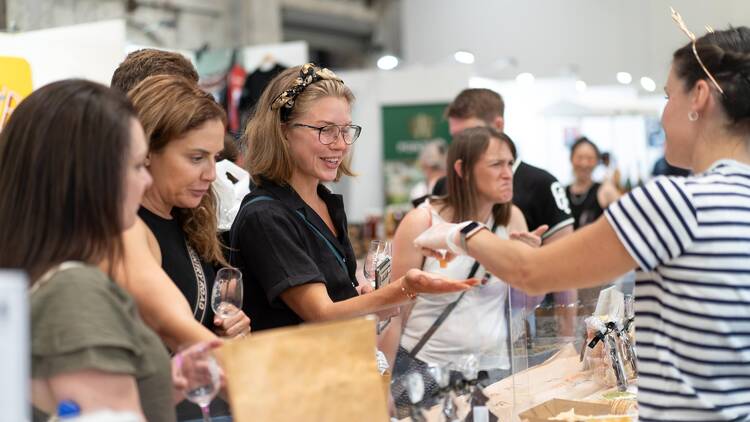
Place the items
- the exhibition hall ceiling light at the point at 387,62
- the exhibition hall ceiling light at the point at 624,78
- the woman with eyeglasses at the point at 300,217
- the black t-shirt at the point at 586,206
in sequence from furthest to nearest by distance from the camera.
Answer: the exhibition hall ceiling light at the point at 624,78
the exhibition hall ceiling light at the point at 387,62
the black t-shirt at the point at 586,206
the woman with eyeglasses at the point at 300,217

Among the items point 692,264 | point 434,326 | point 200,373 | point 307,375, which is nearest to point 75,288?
point 200,373

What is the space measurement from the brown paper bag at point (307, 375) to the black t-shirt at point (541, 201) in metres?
2.84

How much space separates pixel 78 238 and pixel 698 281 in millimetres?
1090

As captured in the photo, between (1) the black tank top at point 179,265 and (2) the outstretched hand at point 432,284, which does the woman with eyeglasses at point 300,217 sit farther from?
(1) the black tank top at point 179,265

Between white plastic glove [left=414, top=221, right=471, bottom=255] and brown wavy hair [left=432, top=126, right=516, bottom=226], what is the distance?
168 centimetres

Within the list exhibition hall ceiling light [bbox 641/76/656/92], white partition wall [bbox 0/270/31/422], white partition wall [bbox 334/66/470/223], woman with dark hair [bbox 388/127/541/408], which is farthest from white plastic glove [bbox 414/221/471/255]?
exhibition hall ceiling light [bbox 641/76/656/92]

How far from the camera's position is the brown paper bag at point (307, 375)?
5.41 feet

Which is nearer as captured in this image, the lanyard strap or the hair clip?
the lanyard strap

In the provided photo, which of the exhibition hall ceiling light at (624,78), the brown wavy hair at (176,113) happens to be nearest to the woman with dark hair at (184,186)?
the brown wavy hair at (176,113)

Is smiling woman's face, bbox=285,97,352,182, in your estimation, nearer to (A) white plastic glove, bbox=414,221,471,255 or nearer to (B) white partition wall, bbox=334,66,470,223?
(A) white plastic glove, bbox=414,221,471,255

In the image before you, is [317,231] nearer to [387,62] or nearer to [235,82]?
[235,82]

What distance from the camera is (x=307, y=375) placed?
67.5 inches

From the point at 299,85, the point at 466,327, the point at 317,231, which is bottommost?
the point at 466,327

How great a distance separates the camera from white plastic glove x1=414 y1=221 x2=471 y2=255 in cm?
211
